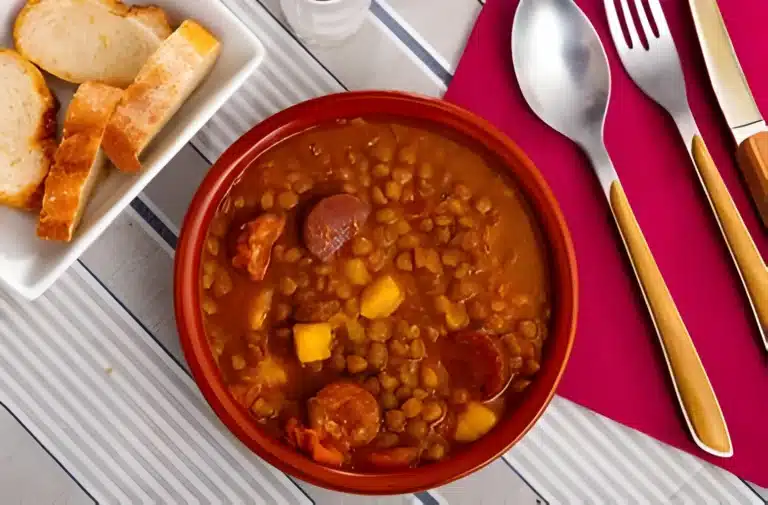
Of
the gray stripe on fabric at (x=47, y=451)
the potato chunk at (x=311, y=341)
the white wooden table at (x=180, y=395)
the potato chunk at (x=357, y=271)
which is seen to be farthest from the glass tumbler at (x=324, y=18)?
the gray stripe on fabric at (x=47, y=451)

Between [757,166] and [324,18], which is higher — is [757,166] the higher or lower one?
the lower one

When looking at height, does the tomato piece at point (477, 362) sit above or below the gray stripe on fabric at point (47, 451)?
above

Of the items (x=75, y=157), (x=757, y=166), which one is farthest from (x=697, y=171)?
(x=75, y=157)

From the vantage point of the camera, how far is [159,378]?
1.33 meters

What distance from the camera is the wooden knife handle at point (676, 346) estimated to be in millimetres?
1323

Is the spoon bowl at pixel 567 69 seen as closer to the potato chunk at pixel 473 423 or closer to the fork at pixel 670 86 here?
the fork at pixel 670 86

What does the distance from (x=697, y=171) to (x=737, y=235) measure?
13cm

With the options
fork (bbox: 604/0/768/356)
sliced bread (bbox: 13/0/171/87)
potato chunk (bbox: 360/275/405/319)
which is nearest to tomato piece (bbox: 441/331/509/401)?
potato chunk (bbox: 360/275/405/319)

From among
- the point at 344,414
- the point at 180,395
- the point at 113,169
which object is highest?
the point at 113,169

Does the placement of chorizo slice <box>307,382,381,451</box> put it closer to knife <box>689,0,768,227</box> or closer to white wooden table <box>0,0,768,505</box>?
white wooden table <box>0,0,768,505</box>

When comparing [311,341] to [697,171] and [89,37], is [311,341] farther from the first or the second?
[697,171]

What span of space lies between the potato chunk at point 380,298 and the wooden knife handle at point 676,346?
0.43 meters

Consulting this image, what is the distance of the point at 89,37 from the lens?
1.25m

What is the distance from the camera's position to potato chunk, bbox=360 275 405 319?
123 cm
